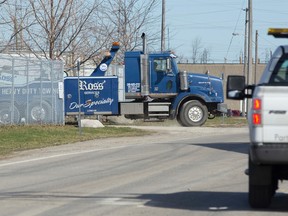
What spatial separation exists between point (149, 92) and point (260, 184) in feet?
74.9

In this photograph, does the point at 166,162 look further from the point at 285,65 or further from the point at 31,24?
the point at 31,24

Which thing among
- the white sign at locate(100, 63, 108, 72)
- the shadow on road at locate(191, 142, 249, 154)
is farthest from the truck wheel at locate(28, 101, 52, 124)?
the shadow on road at locate(191, 142, 249, 154)

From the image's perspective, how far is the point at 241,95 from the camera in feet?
33.5

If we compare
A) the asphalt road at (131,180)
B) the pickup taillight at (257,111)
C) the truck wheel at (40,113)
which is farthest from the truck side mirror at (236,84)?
the truck wheel at (40,113)

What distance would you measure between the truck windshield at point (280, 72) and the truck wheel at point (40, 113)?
1941 centimetres

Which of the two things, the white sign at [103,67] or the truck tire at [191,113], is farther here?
the truck tire at [191,113]

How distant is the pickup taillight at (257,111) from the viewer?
8930mm

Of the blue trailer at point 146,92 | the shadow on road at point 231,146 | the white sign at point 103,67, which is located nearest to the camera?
the shadow on road at point 231,146

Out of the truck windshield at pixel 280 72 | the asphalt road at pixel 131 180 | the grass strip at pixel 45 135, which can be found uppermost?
the truck windshield at pixel 280 72

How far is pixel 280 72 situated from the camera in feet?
32.4

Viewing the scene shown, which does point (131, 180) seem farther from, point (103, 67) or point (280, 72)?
point (103, 67)

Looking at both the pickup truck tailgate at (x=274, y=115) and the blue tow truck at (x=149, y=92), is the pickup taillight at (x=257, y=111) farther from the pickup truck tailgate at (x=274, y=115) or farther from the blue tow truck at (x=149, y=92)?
the blue tow truck at (x=149, y=92)

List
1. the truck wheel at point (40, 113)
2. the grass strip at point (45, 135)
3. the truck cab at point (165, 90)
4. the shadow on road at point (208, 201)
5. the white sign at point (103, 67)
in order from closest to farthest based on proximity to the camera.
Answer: the shadow on road at point (208, 201) → the grass strip at point (45, 135) → the truck wheel at point (40, 113) → the white sign at point (103, 67) → the truck cab at point (165, 90)

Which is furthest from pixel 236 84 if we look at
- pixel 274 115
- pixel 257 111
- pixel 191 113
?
pixel 191 113
